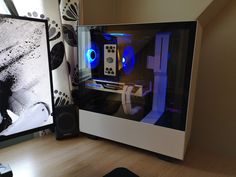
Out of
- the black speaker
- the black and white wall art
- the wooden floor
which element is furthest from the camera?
the black speaker

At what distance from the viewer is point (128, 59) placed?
929 mm

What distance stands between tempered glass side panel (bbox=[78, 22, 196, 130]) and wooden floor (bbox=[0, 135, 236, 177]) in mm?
170

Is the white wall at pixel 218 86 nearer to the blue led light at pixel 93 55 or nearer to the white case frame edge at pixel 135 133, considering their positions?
the white case frame edge at pixel 135 133

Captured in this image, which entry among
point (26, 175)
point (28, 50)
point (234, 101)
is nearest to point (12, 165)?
point (26, 175)

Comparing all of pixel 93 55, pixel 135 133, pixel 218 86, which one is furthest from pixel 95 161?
pixel 218 86

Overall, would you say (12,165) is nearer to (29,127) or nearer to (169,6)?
(29,127)

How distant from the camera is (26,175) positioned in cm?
76

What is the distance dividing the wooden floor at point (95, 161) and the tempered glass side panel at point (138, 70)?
0.17 m

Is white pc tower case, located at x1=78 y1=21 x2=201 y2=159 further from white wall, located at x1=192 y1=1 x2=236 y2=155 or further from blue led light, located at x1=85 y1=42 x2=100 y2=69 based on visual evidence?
white wall, located at x1=192 y1=1 x2=236 y2=155

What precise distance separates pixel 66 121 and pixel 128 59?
460 millimetres

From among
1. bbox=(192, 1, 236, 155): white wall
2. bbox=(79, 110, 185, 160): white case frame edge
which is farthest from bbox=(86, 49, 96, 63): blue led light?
bbox=(192, 1, 236, 155): white wall

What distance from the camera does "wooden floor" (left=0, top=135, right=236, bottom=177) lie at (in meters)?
0.79

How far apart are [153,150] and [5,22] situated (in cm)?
74

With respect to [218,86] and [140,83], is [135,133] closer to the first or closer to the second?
[140,83]
